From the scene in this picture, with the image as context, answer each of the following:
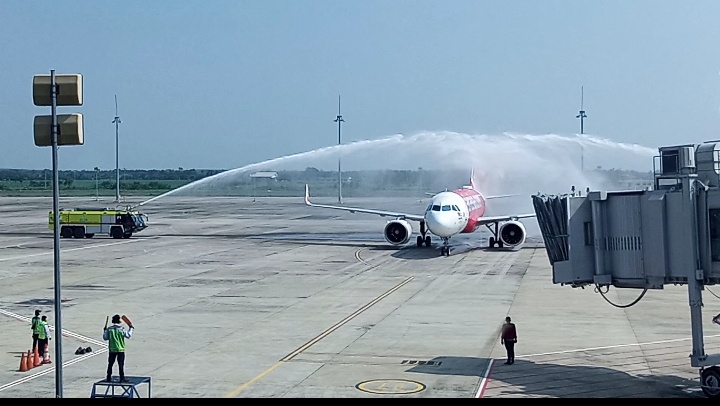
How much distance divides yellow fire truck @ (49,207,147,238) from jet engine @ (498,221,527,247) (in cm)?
3247

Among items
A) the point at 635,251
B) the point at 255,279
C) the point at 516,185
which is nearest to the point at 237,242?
the point at 255,279

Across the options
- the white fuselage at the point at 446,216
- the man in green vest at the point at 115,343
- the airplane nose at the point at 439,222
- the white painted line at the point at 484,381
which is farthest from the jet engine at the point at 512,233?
the man in green vest at the point at 115,343

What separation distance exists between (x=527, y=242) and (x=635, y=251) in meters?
47.1

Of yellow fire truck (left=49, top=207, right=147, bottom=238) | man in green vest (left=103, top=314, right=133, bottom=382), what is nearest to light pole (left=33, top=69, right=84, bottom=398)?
man in green vest (left=103, top=314, right=133, bottom=382)

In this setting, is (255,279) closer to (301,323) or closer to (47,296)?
(47,296)

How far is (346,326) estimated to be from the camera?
30.9m

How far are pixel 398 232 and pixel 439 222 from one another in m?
6.77

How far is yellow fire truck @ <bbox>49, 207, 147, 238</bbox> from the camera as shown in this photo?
75062mm

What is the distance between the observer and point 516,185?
291 feet

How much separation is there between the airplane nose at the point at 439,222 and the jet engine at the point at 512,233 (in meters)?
6.39

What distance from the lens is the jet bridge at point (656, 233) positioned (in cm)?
2025

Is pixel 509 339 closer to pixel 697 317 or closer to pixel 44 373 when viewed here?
pixel 697 317

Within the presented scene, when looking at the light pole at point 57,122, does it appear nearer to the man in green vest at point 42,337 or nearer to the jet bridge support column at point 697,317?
the man in green vest at point 42,337

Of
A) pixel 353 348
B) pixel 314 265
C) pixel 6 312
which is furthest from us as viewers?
pixel 314 265
